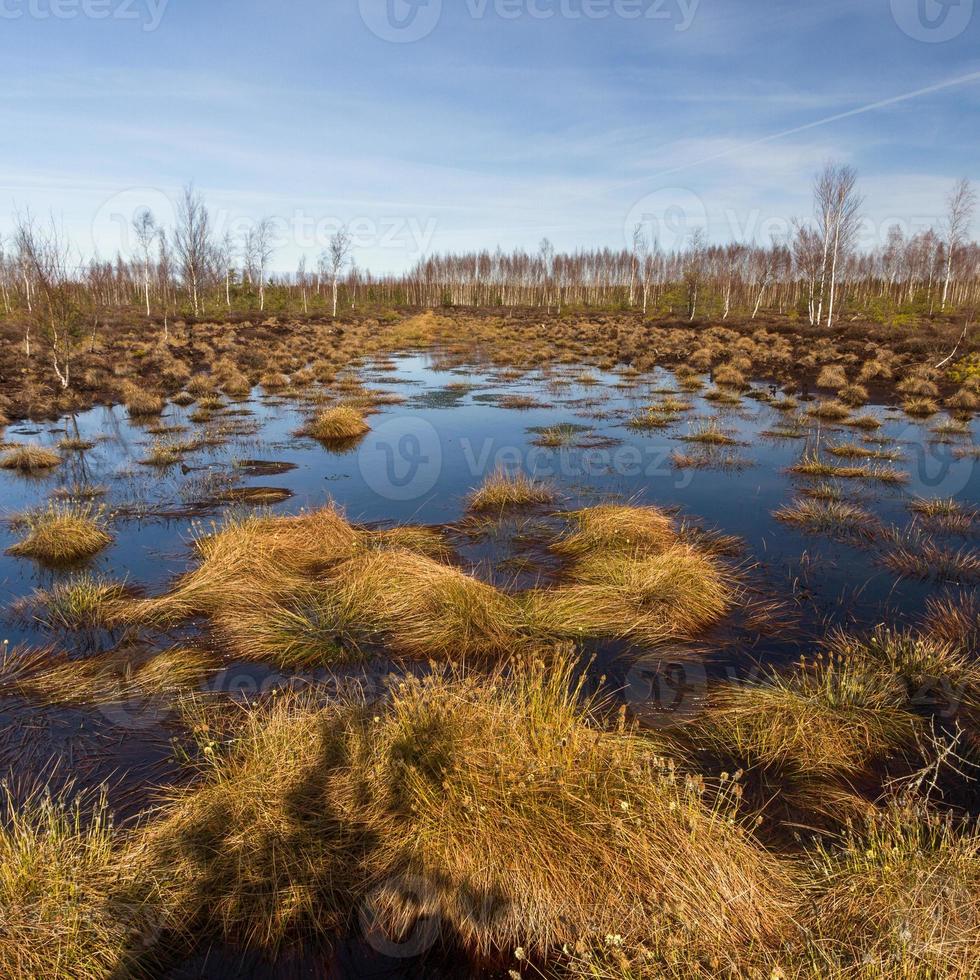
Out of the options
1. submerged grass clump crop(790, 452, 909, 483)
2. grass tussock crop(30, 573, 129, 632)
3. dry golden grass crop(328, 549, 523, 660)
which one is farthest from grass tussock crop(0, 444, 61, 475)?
submerged grass clump crop(790, 452, 909, 483)

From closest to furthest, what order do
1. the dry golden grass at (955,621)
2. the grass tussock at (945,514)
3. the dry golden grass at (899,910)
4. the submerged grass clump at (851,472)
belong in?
the dry golden grass at (899,910) < the dry golden grass at (955,621) < the grass tussock at (945,514) < the submerged grass clump at (851,472)

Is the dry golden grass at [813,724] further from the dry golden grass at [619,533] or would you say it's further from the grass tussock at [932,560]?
the grass tussock at [932,560]

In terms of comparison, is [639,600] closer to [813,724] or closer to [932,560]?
[813,724]

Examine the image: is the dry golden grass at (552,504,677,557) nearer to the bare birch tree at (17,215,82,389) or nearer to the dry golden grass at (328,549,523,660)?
the dry golden grass at (328,549,523,660)

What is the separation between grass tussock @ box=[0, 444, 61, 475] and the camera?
1291 centimetres

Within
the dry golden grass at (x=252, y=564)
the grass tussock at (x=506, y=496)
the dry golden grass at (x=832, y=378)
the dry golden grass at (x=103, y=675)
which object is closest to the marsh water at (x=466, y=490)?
the dry golden grass at (x=103, y=675)

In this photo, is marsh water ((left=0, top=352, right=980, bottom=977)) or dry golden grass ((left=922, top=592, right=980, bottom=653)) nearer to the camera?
marsh water ((left=0, top=352, right=980, bottom=977))

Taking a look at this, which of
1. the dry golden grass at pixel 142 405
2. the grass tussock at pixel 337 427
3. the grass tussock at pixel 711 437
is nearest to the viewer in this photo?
the grass tussock at pixel 711 437

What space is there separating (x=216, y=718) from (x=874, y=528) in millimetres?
9196

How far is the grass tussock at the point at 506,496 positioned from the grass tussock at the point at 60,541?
18.5 ft

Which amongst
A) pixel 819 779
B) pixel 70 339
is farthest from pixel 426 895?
pixel 70 339

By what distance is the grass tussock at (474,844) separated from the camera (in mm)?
3033

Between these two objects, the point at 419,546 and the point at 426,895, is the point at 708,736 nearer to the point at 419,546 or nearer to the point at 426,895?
the point at 426,895

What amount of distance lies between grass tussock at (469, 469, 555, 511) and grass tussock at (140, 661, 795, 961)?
6.38 m
